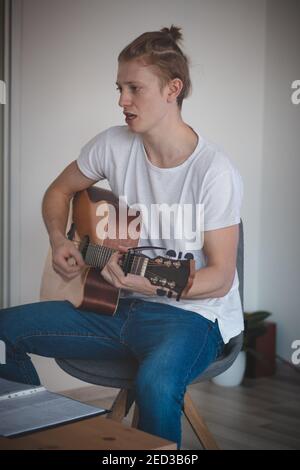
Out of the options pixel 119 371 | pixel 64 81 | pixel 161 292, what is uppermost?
pixel 64 81

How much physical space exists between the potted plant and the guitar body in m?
1.02

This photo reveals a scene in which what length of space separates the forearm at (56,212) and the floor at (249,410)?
73 cm

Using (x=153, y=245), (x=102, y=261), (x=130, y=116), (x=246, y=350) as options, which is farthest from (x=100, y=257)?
(x=246, y=350)

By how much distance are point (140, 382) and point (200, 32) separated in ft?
4.76

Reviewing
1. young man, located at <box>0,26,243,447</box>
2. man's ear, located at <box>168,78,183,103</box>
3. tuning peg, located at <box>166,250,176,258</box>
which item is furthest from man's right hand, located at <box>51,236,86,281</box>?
man's ear, located at <box>168,78,183,103</box>

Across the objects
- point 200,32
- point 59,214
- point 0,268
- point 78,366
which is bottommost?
point 78,366

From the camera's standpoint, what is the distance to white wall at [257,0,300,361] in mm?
2793

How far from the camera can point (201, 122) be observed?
2.60 m

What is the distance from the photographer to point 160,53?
1.84 m

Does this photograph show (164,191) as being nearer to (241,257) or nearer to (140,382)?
(241,257)

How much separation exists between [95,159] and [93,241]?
0.73 feet

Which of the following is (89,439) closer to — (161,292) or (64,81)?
(161,292)

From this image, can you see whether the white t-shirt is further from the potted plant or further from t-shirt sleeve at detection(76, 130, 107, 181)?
the potted plant
